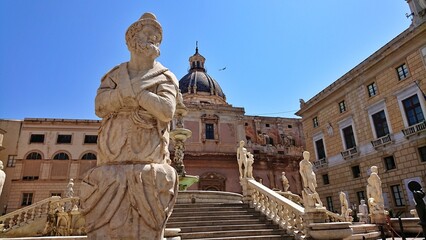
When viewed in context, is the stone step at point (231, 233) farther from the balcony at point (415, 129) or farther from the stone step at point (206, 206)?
the balcony at point (415, 129)

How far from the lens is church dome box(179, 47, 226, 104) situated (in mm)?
48812

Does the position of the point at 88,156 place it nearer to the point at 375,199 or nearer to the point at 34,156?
the point at 34,156

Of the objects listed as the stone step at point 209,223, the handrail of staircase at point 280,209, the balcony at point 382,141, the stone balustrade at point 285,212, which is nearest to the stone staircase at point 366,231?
the stone balustrade at point 285,212

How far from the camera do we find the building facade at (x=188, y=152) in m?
30.6

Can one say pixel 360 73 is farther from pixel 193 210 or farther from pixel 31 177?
pixel 31 177

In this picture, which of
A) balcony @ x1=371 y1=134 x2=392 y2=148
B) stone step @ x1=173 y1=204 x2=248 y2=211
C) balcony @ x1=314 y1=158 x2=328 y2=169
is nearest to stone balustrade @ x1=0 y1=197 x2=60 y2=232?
stone step @ x1=173 y1=204 x2=248 y2=211

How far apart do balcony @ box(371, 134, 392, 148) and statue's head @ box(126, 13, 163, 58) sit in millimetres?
23239

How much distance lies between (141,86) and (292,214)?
756cm

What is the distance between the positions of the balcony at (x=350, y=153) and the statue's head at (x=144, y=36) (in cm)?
2525

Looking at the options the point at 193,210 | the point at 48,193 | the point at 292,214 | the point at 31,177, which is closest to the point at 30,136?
the point at 31,177

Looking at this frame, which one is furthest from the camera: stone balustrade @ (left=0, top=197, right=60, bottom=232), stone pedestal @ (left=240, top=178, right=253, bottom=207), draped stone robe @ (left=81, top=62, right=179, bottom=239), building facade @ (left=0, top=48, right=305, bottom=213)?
building facade @ (left=0, top=48, right=305, bottom=213)

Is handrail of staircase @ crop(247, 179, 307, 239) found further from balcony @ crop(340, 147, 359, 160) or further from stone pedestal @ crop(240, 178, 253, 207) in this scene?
balcony @ crop(340, 147, 359, 160)

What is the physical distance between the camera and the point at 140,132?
8.70 feet

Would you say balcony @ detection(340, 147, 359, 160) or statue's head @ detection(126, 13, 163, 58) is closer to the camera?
statue's head @ detection(126, 13, 163, 58)
